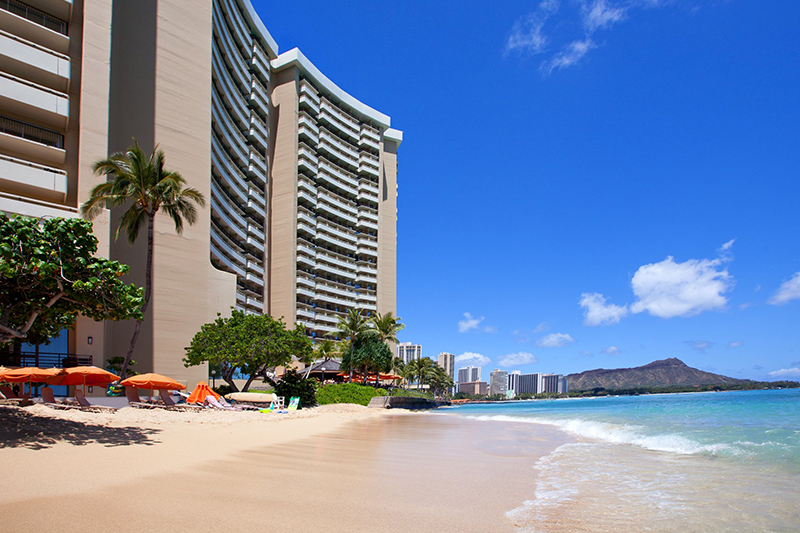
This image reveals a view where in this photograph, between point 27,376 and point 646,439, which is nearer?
point 27,376

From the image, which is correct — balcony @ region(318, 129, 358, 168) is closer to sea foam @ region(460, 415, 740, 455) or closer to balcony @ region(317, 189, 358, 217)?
balcony @ region(317, 189, 358, 217)

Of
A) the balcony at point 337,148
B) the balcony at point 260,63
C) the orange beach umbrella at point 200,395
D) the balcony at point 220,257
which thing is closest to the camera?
the orange beach umbrella at point 200,395

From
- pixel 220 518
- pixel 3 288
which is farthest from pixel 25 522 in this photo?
pixel 3 288

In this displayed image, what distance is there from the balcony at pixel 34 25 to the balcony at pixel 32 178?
7.47m

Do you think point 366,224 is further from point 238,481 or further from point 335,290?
point 238,481

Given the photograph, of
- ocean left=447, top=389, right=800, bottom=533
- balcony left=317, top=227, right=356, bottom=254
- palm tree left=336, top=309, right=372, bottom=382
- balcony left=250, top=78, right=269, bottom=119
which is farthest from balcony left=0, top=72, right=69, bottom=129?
balcony left=317, top=227, right=356, bottom=254

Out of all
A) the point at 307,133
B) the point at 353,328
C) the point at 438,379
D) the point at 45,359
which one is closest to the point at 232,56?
the point at 307,133

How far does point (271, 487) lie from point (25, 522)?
3.08 m

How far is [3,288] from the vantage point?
39.4ft

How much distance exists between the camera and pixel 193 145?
41312 millimetres

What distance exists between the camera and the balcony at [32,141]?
27.3m

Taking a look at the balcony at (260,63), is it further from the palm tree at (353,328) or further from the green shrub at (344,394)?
the green shrub at (344,394)

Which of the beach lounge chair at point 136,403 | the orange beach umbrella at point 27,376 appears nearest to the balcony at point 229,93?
the beach lounge chair at point 136,403

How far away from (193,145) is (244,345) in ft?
62.6
